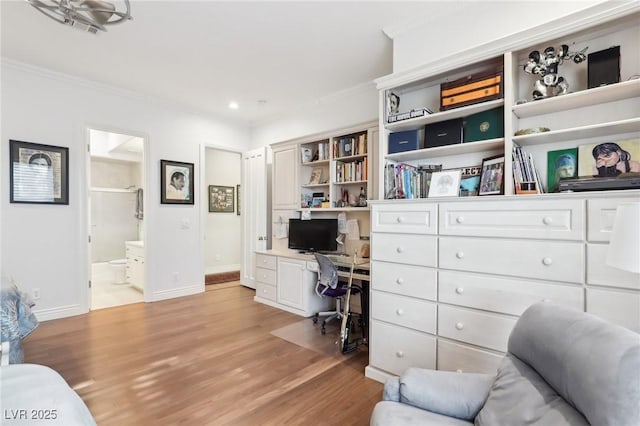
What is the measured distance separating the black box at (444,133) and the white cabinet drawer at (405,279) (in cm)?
98

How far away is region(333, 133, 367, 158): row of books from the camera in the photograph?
3695 millimetres

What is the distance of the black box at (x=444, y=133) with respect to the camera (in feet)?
7.80

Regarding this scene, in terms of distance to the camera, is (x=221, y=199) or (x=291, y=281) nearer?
(x=291, y=281)

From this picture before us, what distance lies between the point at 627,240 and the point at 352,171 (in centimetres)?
292

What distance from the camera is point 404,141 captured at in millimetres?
2566

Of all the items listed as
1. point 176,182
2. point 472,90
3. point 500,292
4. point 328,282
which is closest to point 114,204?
point 176,182

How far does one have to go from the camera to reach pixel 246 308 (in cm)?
425

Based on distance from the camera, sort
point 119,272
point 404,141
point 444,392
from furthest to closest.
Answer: point 119,272
point 404,141
point 444,392

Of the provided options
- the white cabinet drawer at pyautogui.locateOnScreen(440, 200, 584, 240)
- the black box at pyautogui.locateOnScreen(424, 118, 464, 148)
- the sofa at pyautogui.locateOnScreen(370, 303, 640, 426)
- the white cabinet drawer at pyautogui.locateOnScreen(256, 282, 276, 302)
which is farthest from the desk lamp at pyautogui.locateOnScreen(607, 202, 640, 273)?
the white cabinet drawer at pyautogui.locateOnScreen(256, 282, 276, 302)

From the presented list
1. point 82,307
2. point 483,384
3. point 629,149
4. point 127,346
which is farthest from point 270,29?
point 82,307

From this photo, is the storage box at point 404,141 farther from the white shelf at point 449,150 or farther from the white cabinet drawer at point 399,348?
the white cabinet drawer at point 399,348

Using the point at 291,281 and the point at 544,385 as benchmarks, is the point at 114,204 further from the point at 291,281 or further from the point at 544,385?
the point at 544,385

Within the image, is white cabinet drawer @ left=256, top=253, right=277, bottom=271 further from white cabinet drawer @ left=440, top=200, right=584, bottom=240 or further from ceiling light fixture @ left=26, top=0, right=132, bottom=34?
ceiling light fixture @ left=26, top=0, right=132, bottom=34

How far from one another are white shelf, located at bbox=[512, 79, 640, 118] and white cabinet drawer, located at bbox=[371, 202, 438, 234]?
85 centimetres
